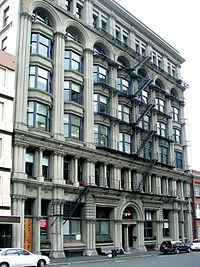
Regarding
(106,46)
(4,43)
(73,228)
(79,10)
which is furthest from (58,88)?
(73,228)

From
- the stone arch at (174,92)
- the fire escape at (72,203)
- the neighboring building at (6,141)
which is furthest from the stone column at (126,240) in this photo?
the stone arch at (174,92)

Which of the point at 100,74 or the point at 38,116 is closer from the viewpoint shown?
the point at 38,116

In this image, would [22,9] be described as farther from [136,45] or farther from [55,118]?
[136,45]

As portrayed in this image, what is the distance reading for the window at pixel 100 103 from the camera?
4014cm

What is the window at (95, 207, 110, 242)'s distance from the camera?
37106 mm

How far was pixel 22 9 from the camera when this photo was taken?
1356 inches

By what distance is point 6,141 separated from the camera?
96.2ft

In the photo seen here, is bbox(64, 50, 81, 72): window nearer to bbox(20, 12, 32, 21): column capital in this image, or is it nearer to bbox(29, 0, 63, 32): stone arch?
bbox(29, 0, 63, 32): stone arch

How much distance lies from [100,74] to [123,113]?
5.67 meters

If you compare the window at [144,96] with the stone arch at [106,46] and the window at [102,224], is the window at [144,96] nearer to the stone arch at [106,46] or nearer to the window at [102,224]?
the stone arch at [106,46]

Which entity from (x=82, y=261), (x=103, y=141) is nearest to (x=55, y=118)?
(x=103, y=141)

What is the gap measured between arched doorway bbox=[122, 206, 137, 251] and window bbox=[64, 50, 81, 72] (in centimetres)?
1718

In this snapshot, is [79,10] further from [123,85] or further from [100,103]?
[100,103]

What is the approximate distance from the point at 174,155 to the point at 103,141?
17.1 meters
